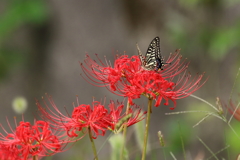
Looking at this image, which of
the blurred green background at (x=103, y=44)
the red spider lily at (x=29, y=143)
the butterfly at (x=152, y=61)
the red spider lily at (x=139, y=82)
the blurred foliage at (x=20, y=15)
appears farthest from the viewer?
the blurred foliage at (x=20, y=15)

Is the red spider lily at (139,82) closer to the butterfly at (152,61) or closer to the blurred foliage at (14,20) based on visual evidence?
the butterfly at (152,61)

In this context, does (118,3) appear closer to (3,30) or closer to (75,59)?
(75,59)

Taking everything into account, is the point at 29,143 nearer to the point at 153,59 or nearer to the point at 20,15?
the point at 153,59

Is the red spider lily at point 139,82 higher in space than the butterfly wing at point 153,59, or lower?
lower

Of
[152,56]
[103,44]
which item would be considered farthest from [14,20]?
[152,56]

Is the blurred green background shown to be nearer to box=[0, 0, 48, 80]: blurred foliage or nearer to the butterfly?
box=[0, 0, 48, 80]: blurred foliage

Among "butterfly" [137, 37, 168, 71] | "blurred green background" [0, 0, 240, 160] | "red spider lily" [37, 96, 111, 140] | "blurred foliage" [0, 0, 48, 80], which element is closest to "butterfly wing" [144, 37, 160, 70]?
"butterfly" [137, 37, 168, 71]

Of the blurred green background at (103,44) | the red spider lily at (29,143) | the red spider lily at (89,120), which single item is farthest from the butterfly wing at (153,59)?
the blurred green background at (103,44)
